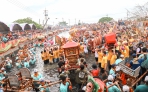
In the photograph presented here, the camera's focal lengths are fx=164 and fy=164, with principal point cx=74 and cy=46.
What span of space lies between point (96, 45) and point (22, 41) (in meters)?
15.6

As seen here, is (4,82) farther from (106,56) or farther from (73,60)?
(106,56)

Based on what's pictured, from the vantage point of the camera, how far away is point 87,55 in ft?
57.5

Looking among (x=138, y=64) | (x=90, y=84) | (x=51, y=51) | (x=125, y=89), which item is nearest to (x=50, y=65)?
(x=51, y=51)

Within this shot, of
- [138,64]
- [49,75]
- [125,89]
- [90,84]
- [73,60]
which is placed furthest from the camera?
[49,75]

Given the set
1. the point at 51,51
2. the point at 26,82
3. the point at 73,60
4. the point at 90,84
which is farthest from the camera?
the point at 51,51

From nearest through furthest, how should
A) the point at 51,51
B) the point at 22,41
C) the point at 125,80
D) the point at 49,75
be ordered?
1. the point at 125,80
2. the point at 49,75
3. the point at 51,51
4. the point at 22,41

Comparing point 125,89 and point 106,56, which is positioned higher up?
point 106,56

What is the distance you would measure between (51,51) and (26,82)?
7006 mm

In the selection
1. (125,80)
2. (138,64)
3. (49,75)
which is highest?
(138,64)

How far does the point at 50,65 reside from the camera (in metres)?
15.9

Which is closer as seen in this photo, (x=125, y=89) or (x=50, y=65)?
(x=125, y=89)

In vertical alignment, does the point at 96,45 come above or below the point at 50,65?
above

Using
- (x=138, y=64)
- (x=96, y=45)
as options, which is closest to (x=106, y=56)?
(x=138, y=64)

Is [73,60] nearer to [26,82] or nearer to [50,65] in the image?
[26,82]
